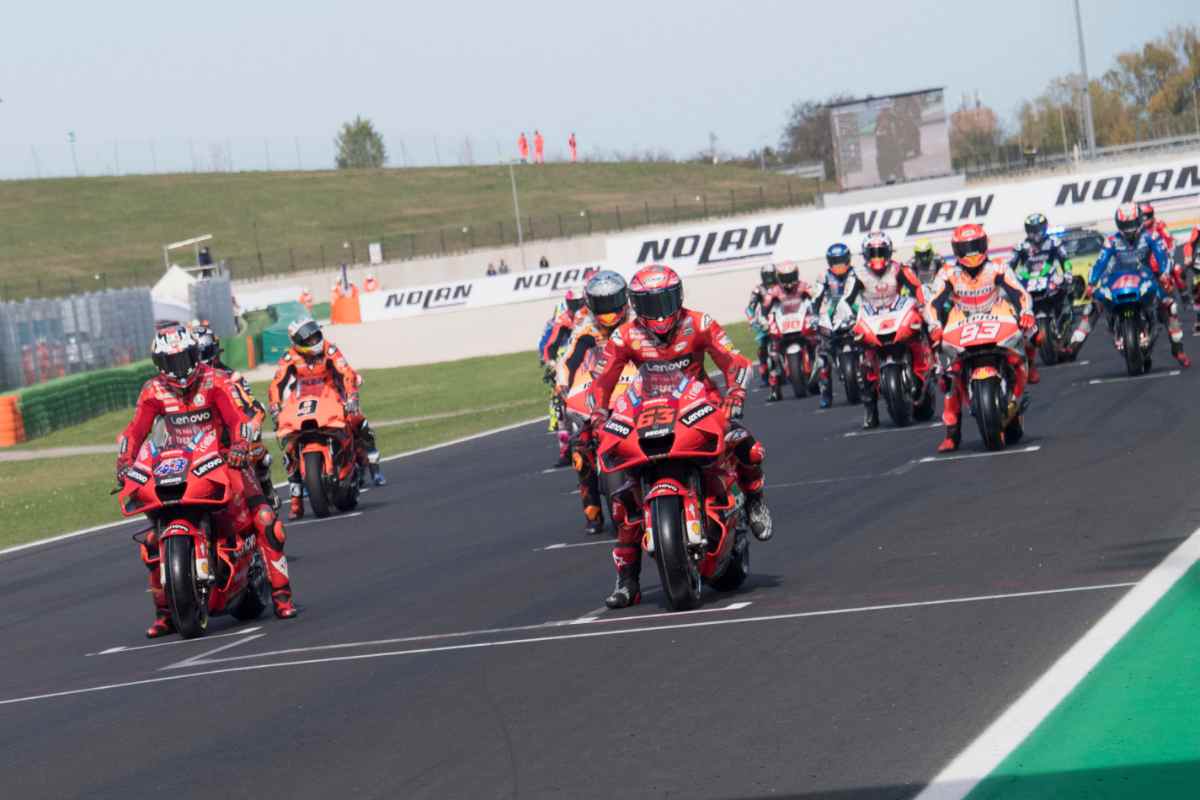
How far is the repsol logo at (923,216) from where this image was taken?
48.8 metres

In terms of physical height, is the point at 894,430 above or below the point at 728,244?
below

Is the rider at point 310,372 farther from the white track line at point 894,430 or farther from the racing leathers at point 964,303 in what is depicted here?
the racing leathers at point 964,303

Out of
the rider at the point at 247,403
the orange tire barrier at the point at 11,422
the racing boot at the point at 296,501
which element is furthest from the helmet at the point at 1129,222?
the orange tire barrier at the point at 11,422

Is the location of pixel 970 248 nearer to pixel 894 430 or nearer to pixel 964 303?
pixel 964 303

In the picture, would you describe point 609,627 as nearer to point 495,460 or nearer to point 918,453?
point 918,453

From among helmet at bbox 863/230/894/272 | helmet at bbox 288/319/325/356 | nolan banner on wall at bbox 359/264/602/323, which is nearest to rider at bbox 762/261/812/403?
helmet at bbox 863/230/894/272

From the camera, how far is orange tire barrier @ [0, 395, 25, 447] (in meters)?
36.1

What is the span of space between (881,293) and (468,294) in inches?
1447

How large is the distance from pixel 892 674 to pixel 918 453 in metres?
9.93

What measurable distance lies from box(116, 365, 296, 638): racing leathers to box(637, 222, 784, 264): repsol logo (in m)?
38.9

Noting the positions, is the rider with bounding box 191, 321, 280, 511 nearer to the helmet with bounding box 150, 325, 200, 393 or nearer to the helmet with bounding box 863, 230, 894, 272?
the helmet with bounding box 150, 325, 200, 393

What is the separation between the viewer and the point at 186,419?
1227 centimetres

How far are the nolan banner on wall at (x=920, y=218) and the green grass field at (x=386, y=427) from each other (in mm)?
2429

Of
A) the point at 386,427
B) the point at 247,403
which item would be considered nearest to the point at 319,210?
the point at 386,427
